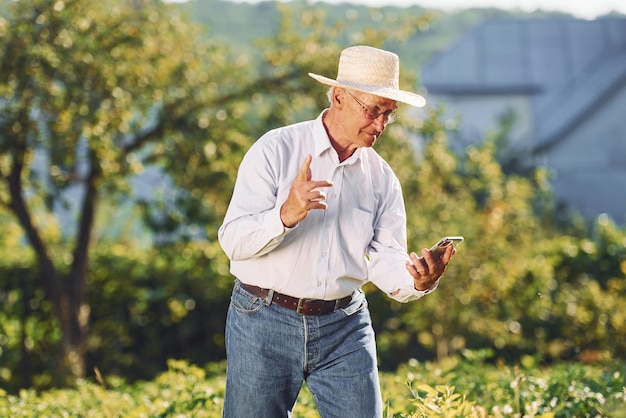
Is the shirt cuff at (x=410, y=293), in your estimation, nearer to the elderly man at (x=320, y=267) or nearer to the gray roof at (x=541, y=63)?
the elderly man at (x=320, y=267)

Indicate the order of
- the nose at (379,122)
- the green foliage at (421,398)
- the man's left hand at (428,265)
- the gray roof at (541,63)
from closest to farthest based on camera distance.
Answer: the man's left hand at (428,265)
the nose at (379,122)
the green foliage at (421,398)
the gray roof at (541,63)

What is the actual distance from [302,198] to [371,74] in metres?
0.64

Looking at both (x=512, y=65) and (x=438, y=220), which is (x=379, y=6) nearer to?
(x=438, y=220)

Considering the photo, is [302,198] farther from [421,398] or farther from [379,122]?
[421,398]

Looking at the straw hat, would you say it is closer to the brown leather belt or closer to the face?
the face

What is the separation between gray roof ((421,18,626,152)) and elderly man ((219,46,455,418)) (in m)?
25.7

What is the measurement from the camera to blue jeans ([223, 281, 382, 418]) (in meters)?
3.61

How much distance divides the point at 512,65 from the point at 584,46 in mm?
3062

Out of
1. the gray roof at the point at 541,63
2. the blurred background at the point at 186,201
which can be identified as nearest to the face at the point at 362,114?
the blurred background at the point at 186,201

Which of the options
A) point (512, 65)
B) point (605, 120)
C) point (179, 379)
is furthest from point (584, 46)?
point (179, 379)

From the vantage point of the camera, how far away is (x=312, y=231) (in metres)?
3.65

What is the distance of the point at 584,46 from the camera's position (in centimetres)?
3438

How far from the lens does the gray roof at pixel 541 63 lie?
30266mm

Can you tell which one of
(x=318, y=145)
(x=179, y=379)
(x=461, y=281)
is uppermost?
(x=318, y=145)
